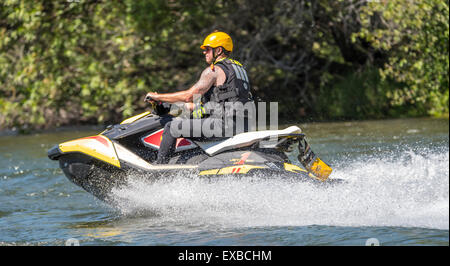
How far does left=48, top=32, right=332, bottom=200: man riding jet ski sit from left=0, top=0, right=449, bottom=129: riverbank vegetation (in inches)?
276

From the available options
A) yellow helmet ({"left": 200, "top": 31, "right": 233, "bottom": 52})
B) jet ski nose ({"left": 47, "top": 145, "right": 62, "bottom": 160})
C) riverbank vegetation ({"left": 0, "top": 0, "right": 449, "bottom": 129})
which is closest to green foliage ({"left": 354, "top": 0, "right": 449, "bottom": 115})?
riverbank vegetation ({"left": 0, "top": 0, "right": 449, "bottom": 129})

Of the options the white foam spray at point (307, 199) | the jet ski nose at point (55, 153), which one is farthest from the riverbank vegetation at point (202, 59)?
the white foam spray at point (307, 199)

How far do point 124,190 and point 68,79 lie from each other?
29.7ft

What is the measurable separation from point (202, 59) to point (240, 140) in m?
8.96

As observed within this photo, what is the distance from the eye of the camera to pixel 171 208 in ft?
18.5

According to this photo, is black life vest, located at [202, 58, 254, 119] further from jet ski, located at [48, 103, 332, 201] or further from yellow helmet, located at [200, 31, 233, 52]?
jet ski, located at [48, 103, 332, 201]

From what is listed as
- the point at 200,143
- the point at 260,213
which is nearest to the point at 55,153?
the point at 200,143

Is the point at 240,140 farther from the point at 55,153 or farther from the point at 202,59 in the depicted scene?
the point at 202,59

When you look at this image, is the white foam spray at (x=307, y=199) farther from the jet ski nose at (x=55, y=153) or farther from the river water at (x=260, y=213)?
the jet ski nose at (x=55, y=153)

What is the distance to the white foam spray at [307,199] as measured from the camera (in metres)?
4.70

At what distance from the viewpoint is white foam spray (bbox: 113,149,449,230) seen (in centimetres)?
470

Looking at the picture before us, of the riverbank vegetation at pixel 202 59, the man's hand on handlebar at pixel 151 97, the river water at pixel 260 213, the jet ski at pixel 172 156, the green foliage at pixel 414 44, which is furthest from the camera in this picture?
the riverbank vegetation at pixel 202 59

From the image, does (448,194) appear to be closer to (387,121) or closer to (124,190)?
(124,190)

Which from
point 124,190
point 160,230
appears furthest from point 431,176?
point 124,190
